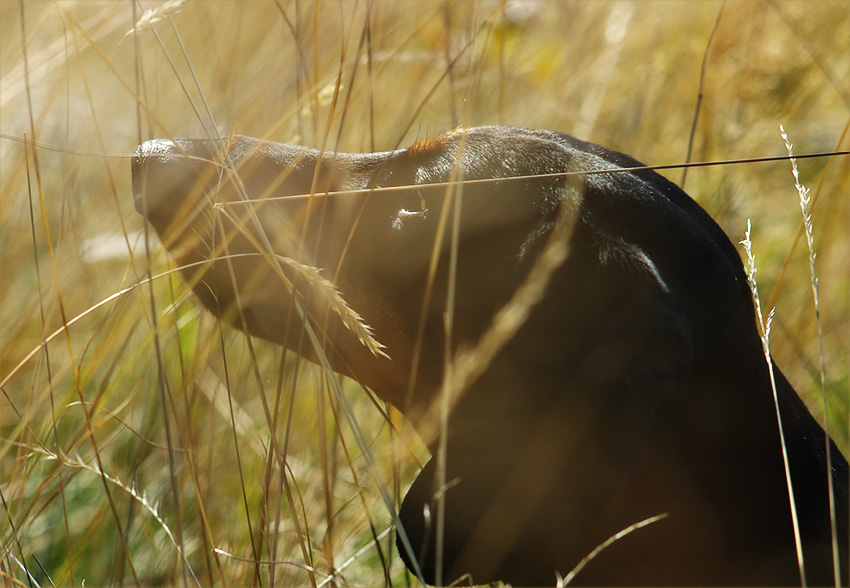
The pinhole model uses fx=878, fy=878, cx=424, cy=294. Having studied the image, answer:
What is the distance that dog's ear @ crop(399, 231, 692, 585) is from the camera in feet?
4.38

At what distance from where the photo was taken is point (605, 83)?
311cm

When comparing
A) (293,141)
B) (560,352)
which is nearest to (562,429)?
(560,352)

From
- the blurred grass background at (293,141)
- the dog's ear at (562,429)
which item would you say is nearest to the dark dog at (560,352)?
the dog's ear at (562,429)

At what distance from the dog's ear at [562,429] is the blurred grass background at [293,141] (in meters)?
0.34

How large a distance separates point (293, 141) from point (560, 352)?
3.10ft

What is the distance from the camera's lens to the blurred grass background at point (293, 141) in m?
2.13

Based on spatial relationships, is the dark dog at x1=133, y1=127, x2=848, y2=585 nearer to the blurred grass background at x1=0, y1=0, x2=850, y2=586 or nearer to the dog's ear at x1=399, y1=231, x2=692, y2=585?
the dog's ear at x1=399, y1=231, x2=692, y2=585

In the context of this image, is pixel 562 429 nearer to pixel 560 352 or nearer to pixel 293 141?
pixel 560 352

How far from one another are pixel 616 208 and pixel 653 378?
34 cm

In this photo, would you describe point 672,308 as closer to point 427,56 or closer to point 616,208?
point 616,208

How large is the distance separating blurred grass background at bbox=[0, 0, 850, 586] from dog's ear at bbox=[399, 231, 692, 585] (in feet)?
1.12

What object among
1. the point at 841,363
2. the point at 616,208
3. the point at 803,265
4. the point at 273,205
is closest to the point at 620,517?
the point at 616,208

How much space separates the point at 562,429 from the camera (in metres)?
1.42

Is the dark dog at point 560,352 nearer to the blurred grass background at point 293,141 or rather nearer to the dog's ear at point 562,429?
the dog's ear at point 562,429
